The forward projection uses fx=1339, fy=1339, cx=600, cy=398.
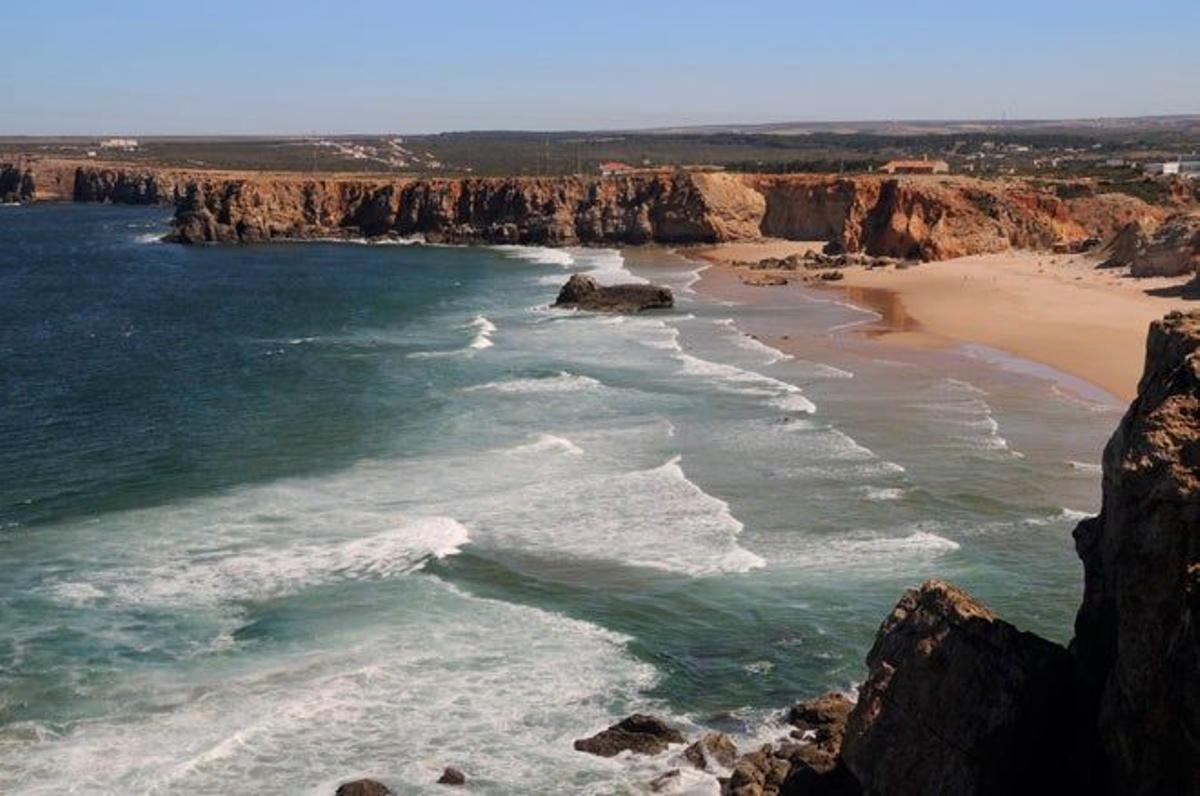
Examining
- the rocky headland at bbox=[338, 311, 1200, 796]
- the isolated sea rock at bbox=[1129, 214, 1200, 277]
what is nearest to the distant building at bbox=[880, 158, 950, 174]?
the isolated sea rock at bbox=[1129, 214, 1200, 277]

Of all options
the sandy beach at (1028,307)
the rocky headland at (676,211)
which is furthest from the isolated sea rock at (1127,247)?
the rocky headland at (676,211)

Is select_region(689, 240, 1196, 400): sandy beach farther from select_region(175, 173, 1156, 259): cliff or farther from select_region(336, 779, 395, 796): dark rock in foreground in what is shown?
select_region(336, 779, 395, 796): dark rock in foreground

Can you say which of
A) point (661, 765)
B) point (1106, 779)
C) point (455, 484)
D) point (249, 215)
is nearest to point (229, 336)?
point (455, 484)

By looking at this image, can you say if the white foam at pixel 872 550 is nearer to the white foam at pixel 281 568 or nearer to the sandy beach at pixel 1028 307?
the white foam at pixel 281 568

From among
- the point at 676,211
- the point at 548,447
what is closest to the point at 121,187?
the point at 676,211

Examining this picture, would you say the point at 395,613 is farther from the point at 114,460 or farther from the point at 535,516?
the point at 114,460

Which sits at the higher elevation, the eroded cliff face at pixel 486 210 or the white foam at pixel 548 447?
the eroded cliff face at pixel 486 210
